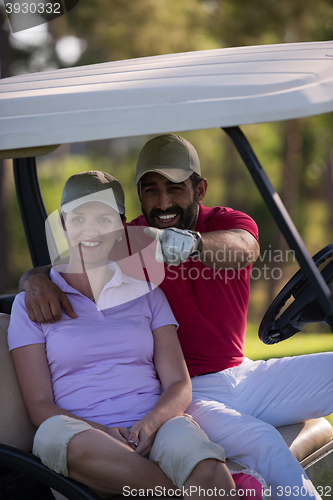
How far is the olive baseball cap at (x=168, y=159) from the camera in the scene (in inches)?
92.9

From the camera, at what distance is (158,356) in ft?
6.72

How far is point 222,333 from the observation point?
7.77ft

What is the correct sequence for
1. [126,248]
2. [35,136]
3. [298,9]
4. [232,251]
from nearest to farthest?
[35,136] < [232,251] < [126,248] < [298,9]

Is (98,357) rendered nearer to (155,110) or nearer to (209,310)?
(209,310)

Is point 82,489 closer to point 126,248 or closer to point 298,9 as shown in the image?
point 126,248

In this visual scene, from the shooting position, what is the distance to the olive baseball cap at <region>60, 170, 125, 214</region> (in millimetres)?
2010

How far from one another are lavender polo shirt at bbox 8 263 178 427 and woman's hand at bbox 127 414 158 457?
95 mm

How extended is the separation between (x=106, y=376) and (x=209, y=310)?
0.63 m

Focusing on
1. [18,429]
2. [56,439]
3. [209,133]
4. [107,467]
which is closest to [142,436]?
[107,467]

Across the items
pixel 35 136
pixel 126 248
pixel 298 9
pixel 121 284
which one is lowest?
pixel 121 284

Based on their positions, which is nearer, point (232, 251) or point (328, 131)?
point (232, 251)

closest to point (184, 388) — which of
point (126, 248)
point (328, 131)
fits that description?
point (126, 248)

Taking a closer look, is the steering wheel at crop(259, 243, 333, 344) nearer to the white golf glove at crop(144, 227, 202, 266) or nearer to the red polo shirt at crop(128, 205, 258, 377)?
the red polo shirt at crop(128, 205, 258, 377)

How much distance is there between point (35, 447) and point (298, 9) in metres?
12.8
